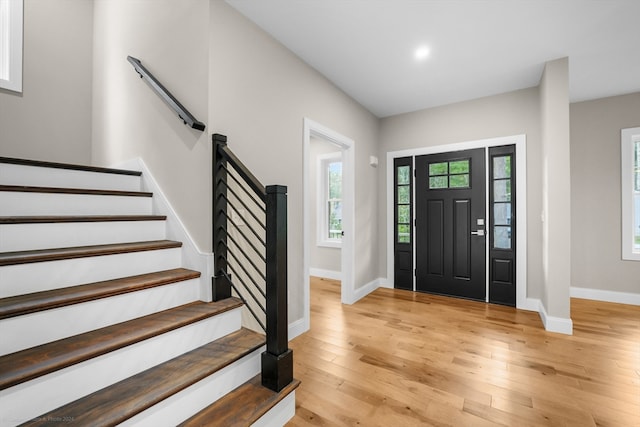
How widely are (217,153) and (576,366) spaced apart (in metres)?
3.18

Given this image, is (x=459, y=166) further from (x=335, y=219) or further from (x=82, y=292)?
(x=82, y=292)

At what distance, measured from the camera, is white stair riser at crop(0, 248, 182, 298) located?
1.36m

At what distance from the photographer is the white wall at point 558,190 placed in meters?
2.84

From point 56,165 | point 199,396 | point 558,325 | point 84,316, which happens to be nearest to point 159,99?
point 56,165

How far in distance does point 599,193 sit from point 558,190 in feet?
5.68

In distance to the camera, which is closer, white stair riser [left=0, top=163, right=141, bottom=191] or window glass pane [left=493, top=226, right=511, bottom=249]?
white stair riser [left=0, top=163, right=141, bottom=191]

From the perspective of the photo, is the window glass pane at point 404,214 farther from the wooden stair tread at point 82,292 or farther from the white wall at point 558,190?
the wooden stair tread at point 82,292

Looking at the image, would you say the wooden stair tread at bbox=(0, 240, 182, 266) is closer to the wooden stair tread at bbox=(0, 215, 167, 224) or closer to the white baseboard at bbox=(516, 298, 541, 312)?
the wooden stair tread at bbox=(0, 215, 167, 224)

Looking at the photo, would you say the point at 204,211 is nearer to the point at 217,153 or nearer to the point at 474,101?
the point at 217,153

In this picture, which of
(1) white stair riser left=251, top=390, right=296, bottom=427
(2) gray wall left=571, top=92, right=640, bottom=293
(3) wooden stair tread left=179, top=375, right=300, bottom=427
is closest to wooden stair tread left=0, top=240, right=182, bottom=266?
(3) wooden stair tread left=179, top=375, right=300, bottom=427

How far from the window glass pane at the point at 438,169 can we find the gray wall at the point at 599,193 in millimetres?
1767

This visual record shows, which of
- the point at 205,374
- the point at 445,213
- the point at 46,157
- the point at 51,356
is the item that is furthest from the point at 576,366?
the point at 46,157

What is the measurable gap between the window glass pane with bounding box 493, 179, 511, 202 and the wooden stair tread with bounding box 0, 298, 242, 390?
3.62 m

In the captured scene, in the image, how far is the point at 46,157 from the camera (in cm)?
295
